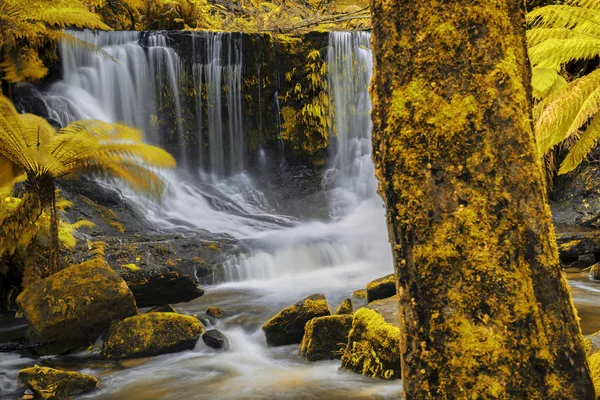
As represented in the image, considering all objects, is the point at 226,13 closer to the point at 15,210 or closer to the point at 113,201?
the point at 113,201

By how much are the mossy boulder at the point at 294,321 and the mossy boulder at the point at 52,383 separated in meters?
1.85

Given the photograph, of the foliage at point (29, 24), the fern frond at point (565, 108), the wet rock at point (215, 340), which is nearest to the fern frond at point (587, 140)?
the fern frond at point (565, 108)

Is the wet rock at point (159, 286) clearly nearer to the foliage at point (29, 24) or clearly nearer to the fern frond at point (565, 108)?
the foliage at point (29, 24)

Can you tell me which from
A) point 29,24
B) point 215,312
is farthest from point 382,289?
point 29,24

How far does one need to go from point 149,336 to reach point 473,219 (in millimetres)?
4368

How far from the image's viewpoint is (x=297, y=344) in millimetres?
5117

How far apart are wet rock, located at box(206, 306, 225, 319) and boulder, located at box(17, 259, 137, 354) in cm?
104

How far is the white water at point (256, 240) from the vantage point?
14.2 ft

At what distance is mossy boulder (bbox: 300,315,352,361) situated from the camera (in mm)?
4453

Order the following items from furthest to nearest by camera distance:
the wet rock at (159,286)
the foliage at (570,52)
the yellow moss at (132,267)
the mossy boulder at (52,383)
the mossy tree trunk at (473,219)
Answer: the yellow moss at (132,267)
the wet rock at (159,286)
the foliage at (570,52)
the mossy boulder at (52,383)
the mossy tree trunk at (473,219)

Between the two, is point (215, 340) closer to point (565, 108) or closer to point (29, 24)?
point (565, 108)

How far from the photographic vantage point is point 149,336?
5035mm

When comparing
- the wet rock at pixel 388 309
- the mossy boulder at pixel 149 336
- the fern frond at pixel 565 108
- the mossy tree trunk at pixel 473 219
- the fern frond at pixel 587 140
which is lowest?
the mossy boulder at pixel 149 336

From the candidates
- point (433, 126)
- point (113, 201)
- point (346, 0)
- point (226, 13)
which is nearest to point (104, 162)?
point (113, 201)
